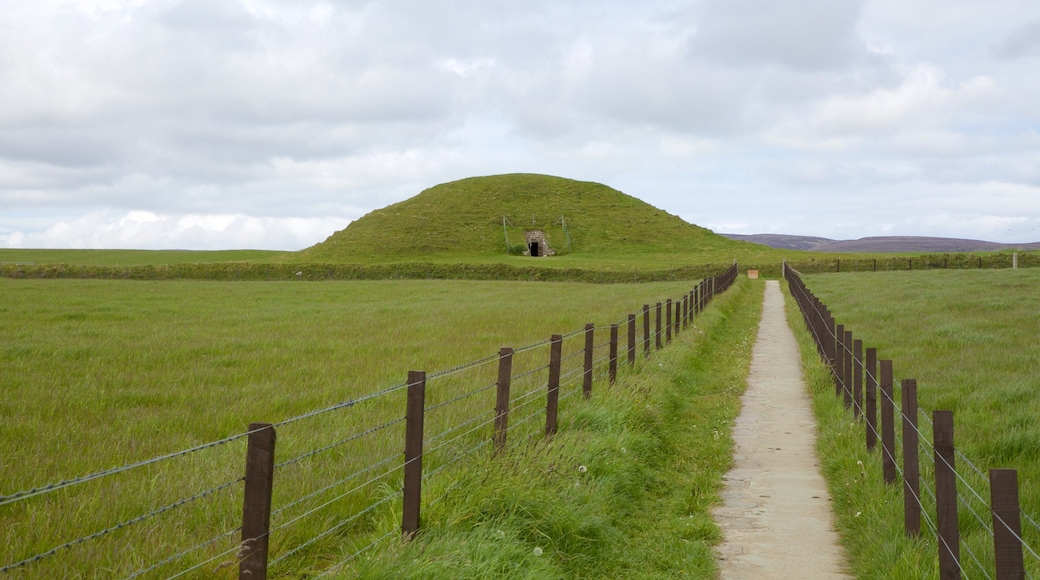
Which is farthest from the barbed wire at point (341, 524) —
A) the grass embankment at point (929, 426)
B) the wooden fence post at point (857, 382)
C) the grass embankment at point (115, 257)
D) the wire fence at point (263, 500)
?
the grass embankment at point (115, 257)

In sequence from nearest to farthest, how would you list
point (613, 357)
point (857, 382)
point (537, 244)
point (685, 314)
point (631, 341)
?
point (857, 382)
point (613, 357)
point (631, 341)
point (685, 314)
point (537, 244)

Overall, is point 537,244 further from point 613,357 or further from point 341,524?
point 341,524

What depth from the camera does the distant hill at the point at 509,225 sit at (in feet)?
276

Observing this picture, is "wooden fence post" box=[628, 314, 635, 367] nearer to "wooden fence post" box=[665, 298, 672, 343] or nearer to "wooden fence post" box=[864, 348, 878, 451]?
"wooden fence post" box=[665, 298, 672, 343]

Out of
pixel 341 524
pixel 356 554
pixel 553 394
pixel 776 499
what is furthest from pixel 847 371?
pixel 356 554

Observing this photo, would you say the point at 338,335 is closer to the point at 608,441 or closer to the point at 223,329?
the point at 223,329

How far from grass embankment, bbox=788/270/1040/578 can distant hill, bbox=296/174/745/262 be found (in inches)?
2443

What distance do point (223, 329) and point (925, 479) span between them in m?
18.7

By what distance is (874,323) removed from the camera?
2228 cm

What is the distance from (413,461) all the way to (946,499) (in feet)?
11.2

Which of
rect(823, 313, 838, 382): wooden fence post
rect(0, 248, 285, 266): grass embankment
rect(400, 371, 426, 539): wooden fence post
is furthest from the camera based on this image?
rect(0, 248, 285, 266): grass embankment

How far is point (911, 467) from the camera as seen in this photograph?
658 centimetres

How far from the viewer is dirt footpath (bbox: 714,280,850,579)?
6.41 meters

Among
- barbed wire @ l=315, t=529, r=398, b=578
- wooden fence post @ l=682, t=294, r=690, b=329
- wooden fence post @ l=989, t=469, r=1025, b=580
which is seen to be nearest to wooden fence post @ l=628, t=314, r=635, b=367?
wooden fence post @ l=682, t=294, r=690, b=329
